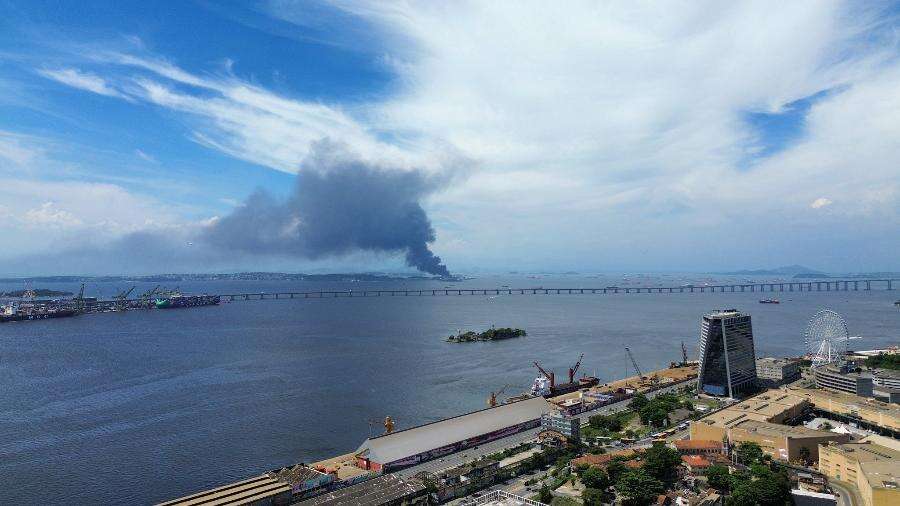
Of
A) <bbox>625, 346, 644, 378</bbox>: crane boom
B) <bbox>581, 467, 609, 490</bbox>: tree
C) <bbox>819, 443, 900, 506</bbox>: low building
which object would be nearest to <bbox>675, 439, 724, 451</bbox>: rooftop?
<bbox>819, 443, 900, 506</bbox>: low building

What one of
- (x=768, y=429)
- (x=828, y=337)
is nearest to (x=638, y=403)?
(x=768, y=429)

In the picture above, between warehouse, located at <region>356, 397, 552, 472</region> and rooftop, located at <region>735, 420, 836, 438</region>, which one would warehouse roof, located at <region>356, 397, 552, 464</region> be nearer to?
warehouse, located at <region>356, 397, 552, 472</region>

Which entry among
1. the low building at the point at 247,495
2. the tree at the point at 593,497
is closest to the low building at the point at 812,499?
the tree at the point at 593,497

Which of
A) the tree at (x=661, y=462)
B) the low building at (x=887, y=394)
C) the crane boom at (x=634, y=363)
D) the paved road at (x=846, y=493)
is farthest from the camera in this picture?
the crane boom at (x=634, y=363)

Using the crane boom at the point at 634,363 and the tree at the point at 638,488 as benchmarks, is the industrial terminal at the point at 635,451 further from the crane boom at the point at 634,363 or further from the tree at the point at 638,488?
the crane boom at the point at 634,363

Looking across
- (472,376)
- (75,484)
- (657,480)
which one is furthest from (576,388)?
(75,484)

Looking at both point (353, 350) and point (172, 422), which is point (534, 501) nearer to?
point (172, 422)
